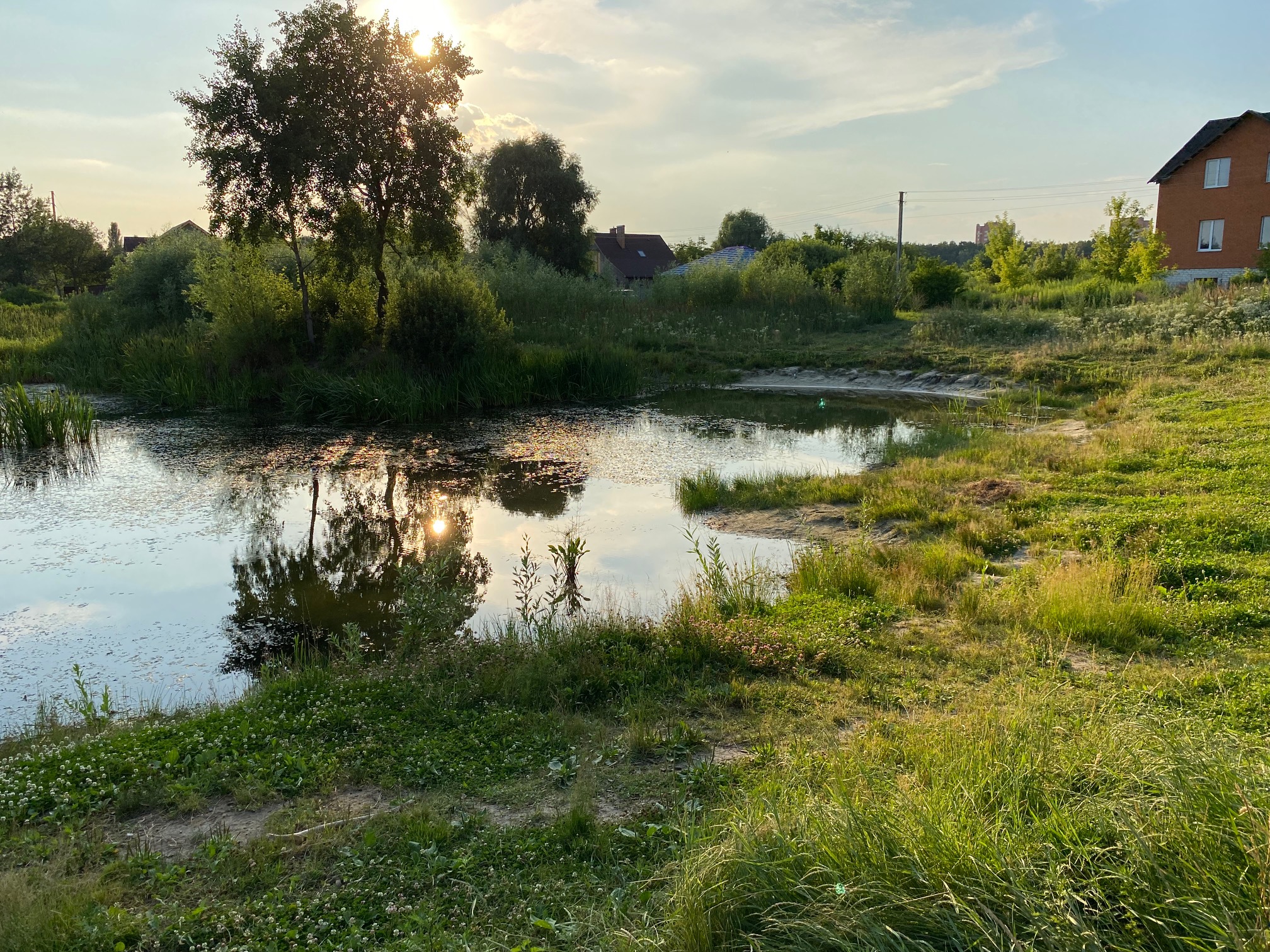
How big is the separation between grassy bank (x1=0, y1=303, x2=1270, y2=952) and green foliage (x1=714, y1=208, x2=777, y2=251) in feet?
209

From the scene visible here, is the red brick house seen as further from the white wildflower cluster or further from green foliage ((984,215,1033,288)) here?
the white wildflower cluster

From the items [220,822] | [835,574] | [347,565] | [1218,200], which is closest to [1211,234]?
[1218,200]

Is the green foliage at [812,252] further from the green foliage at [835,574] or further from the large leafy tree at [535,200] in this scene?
the green foliage at [835,574]

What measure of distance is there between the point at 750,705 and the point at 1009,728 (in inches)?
63.1

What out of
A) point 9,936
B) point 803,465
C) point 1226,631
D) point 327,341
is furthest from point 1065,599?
point 327,341

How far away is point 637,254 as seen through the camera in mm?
64812

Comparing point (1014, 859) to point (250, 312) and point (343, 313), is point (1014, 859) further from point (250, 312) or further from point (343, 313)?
point (250, 312)

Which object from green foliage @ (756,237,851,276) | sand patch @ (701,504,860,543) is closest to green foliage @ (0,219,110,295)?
green foliage @ (756,237,851,276)

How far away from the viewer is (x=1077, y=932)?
210 centimetres

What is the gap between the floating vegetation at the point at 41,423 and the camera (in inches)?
586

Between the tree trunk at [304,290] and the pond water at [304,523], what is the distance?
10.5ft

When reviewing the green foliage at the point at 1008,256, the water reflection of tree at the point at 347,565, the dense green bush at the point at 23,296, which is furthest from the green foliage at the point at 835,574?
the dense green bush at the point at 23,296

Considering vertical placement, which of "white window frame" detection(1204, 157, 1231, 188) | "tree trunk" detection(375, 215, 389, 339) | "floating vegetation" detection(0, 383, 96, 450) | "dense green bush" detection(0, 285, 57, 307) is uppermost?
"white window frame" detection(1204, 157, 1231, 188)

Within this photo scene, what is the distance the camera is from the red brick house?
111 ft
